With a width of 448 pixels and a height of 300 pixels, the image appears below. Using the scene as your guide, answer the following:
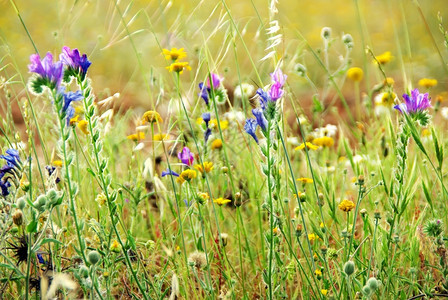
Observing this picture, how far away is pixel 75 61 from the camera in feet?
3.95

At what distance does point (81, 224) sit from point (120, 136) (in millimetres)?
1543

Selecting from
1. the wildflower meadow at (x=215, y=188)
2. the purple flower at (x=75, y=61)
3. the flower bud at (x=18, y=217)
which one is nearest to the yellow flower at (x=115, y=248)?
the wildflower meadow at (x=215, y=188)

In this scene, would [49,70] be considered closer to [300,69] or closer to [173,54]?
[173,54]

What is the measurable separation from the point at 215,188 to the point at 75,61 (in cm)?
98

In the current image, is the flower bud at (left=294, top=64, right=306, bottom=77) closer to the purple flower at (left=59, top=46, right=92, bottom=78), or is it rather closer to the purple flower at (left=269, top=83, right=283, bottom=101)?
the purple flower at (left=269, top=83, right=283, bottom=101)

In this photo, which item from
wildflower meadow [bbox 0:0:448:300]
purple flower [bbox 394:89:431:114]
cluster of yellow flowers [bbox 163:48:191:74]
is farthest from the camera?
cluster of yellow flowers [bbox 163:48:191:74]

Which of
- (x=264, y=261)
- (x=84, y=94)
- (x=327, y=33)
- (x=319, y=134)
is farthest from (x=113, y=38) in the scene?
(x=319, y=134)

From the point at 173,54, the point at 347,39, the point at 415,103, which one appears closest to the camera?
the point at 415,103

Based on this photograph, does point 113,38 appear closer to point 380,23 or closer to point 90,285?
point 90,285

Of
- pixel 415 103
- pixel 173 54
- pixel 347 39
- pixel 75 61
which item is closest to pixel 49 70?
pixel 75 61

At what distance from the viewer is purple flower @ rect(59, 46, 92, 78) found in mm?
1192

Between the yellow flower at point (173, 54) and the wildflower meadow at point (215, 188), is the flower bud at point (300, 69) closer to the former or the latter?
the wildflower meadow at point (215, 188)

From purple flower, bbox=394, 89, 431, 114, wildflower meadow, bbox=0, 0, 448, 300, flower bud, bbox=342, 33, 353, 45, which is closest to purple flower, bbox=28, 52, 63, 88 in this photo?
wildflower meadow, bbox=0, 0, 448, 300

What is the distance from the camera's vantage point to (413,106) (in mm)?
1398
